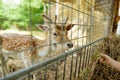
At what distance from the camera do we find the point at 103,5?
11.8ft

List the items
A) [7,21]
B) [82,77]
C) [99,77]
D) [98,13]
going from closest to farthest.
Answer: [7,21] → [82,77] → [99,77] → [98,13]

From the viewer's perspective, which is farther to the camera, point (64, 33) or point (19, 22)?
point (64, 33)

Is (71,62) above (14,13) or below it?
below

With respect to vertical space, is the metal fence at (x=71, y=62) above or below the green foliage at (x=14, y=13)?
below

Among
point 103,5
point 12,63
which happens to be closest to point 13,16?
point 12,63

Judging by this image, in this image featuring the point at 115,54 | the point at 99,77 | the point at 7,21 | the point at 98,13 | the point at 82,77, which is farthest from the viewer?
the point at 98,13

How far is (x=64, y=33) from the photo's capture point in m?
2.38

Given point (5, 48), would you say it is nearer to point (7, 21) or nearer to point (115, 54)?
point (115, 54)

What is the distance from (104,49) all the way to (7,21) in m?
1.79

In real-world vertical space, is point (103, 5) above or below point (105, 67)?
above

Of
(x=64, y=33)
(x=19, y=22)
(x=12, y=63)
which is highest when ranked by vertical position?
(x=19, y=22)

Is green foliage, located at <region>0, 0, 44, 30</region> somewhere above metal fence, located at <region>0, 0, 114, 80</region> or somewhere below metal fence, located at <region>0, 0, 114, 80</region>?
above

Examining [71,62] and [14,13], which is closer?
[14,13]

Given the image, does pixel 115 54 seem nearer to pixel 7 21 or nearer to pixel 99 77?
pixel 99 77
